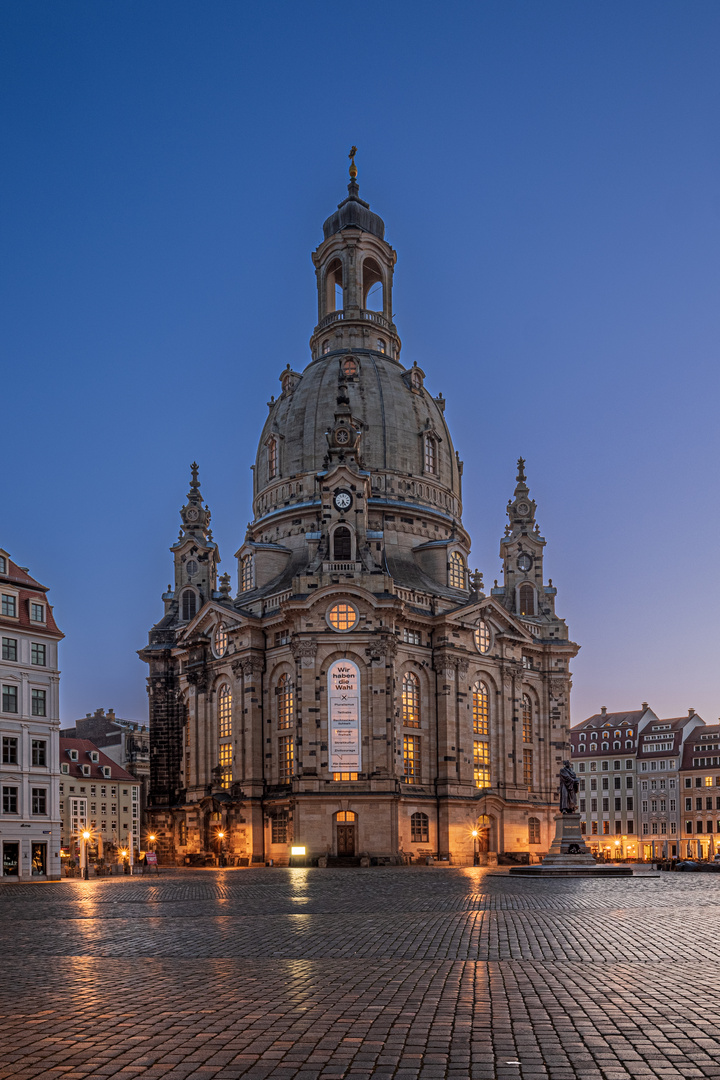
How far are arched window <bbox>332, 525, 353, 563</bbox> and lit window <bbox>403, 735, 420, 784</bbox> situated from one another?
46.2ft

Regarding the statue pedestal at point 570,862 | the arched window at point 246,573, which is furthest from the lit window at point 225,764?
the statue pedestal at point 570,862

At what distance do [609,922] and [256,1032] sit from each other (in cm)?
1482

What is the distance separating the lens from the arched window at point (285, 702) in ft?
276

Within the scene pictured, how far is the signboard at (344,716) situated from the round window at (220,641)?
12.2 metres

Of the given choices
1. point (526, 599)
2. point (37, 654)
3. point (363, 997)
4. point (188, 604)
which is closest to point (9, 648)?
point (37, 654)

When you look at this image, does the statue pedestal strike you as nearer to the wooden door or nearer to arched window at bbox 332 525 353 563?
the wooden door

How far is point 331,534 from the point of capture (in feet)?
277

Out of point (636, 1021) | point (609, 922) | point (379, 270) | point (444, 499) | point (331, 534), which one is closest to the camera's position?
point (636, 1021)

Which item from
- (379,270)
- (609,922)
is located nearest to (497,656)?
(379,270)

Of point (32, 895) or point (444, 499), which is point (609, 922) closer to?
point (32, 895)

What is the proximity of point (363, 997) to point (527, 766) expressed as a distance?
86.4m

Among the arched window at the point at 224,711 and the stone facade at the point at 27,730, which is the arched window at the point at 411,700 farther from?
the stone facade at the point at 27,730

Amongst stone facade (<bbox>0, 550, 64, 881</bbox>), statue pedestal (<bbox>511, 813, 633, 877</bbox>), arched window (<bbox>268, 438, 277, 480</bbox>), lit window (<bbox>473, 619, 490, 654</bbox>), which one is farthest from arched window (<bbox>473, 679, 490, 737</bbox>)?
stone facade (<bbox>0, 550, 64, 881</bbox>)

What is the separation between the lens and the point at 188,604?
105 metres
